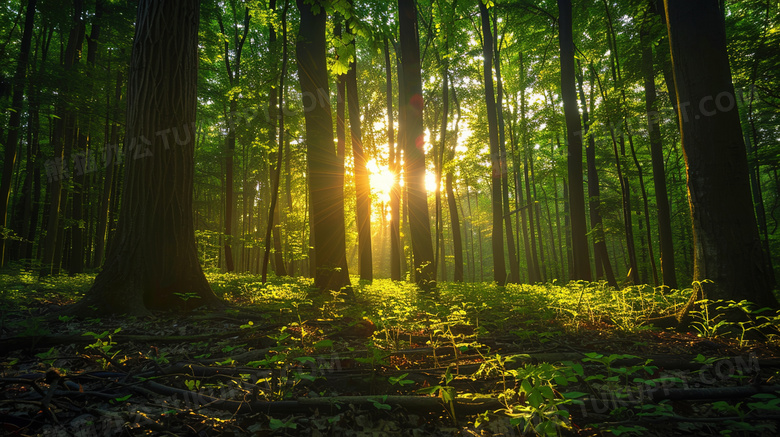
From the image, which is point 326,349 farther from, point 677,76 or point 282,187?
point 282,187

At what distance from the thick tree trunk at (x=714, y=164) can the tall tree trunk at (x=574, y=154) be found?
5.70 meters

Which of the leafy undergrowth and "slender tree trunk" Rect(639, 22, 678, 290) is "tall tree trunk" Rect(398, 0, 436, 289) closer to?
the leafy undergrowth

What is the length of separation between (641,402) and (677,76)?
14.1 feet

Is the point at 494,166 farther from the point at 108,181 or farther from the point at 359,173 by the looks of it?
the point at 108,181

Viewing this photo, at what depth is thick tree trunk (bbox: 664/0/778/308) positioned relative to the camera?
354 centimetres

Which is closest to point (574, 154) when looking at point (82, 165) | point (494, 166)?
point (494, 166)

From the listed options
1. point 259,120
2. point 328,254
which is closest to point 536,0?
point 259,120

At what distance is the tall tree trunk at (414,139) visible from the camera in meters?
8.53

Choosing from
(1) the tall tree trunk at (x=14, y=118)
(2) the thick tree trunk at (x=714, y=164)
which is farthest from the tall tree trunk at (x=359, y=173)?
A: (1) the tall tree trunk at (x=14, y=118)

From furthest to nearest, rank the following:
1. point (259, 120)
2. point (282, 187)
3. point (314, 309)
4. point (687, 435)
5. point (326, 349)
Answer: point (282, 187)
point (259, 120)
point (314, 309)
point (326, 349)
point (687, 435)

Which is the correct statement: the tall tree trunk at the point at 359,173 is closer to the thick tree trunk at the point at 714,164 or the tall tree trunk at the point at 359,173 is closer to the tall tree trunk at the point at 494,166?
the tall tree trunk at the point at 494,166

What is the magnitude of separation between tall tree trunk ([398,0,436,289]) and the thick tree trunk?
5.37m

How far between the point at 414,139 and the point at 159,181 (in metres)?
5.95

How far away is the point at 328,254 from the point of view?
6.69 metres
